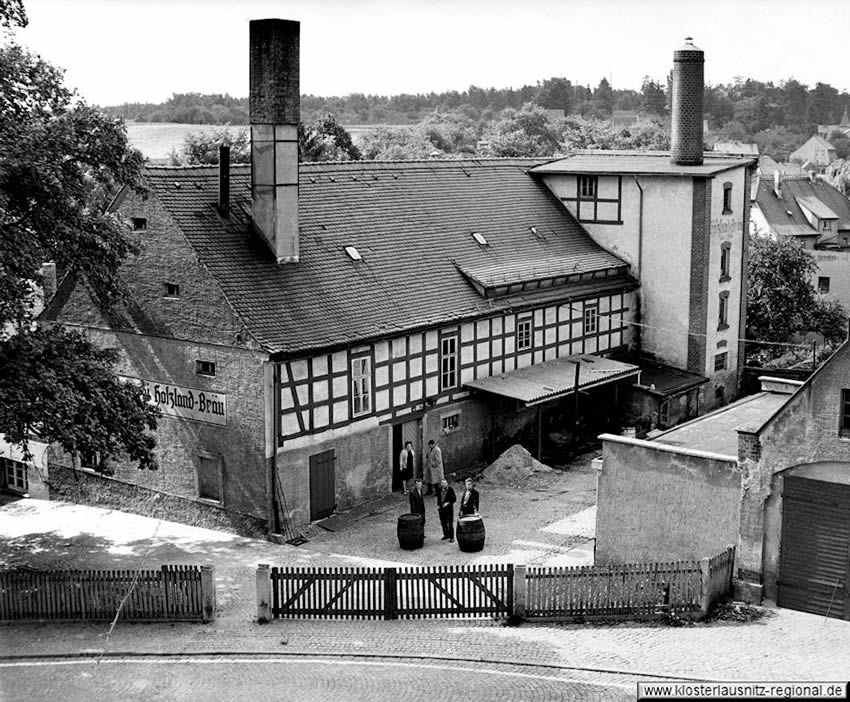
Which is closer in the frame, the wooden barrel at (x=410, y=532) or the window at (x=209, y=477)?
the wooden barrel at (x=410, y=532)

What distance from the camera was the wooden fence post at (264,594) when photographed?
2259cm

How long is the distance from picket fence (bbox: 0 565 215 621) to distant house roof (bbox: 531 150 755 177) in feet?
78.9

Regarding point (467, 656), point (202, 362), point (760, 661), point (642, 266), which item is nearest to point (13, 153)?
point (202, 362)

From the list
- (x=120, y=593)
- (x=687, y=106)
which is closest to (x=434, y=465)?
(x=120, y=593)

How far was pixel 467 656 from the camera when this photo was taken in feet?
68.8

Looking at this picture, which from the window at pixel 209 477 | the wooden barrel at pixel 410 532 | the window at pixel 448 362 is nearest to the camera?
the wooden barrel at pixel 410 532

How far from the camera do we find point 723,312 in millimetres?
43500

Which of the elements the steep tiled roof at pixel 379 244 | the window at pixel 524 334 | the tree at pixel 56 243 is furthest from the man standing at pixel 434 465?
the tree at pixel 56 243

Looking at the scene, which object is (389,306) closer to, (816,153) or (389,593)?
(389,593)

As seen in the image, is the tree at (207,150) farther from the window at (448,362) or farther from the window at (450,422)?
the window at (450,422)

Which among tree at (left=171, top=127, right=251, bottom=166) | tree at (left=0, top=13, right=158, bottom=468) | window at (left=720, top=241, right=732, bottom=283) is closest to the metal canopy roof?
window at (left=720, top=241, right=732, bottom=283)

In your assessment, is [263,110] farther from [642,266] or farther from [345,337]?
[642,266]

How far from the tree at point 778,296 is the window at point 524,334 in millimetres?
20243

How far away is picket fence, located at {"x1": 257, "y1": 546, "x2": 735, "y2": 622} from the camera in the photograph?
22469 millimetres
